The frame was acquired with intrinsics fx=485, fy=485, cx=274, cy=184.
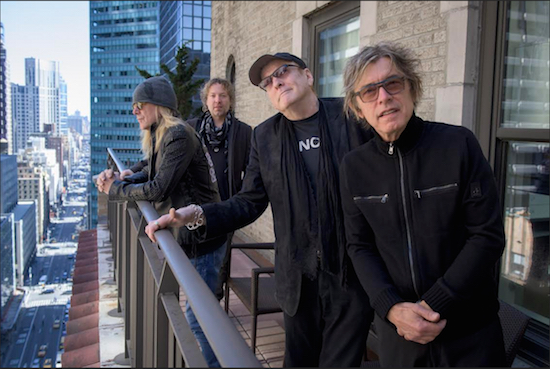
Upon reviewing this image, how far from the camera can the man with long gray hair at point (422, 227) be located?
1.47 m

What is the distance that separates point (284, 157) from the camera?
197 cm

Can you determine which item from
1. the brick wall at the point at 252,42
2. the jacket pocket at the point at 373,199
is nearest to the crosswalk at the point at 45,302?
the brick wall at the point at 252,42

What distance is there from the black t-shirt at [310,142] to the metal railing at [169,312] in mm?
609

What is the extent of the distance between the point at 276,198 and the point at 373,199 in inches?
21.1

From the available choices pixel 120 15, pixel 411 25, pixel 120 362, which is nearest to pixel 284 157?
pixel 120 362

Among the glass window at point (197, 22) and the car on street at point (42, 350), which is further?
the car on street at point (42, 350)

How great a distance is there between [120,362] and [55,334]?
10959 centimetres

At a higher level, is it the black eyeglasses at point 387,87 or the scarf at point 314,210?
the black eyeglasses at point 387,87

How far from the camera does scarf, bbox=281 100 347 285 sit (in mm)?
1865

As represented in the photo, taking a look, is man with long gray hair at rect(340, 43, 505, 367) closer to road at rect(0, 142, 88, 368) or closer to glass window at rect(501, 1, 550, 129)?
glass window at rect(501, 1, 550, 129)

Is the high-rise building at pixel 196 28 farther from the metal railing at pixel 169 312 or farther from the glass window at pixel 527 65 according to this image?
the metal railing at pixel 169 312

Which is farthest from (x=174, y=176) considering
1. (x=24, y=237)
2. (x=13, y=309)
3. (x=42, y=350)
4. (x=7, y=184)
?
(x=24, y=237)

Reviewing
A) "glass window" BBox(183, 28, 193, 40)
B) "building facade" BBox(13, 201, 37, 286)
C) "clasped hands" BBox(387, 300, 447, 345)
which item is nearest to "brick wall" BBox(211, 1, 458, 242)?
"clasped hands" BBox(387, 300, 447, 345)

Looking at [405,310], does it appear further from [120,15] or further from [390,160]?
[120,15]
